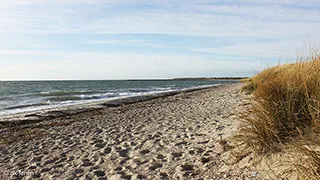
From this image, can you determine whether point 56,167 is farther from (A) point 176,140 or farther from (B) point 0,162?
(A) point 176,140

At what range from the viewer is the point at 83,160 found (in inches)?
185

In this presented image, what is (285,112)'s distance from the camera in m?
3.61

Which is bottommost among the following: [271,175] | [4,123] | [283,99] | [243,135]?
[4,123]

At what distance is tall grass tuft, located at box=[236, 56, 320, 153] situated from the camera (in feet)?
11.2

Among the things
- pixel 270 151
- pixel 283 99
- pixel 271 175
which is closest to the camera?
pixel 271 175

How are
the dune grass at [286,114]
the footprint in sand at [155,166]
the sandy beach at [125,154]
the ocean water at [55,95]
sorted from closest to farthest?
the dune grass at [286,114] < the sandy beach at [125,154] < the footprint in sand at [155,166] < the ocean water at [55,95]

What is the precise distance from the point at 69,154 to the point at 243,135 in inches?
134

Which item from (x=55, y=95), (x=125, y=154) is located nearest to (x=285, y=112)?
(x=125, y=154)

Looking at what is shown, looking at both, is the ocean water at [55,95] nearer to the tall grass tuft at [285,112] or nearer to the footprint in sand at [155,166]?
the footprint in sand at [155,166]

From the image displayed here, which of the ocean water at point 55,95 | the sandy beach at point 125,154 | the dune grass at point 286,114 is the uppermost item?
the dune grass at point 286,114

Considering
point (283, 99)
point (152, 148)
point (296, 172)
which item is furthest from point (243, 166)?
point (152, 148)

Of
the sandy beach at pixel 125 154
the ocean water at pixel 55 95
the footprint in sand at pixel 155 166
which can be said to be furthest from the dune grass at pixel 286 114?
the ocean water at pixel 55 95

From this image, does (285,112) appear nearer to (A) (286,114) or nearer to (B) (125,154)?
(A) (286,114)

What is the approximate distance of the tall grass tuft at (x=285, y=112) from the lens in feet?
11.2
